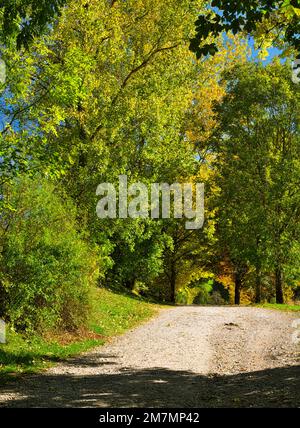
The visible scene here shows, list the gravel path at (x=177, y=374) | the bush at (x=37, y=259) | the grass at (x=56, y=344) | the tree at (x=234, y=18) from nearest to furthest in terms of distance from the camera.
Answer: the tree at (x=234, y=18), the gravel path at (x=177, y=374), the grass at (x=56, y=344), the bush at (x=37, y=259)

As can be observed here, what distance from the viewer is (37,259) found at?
13477 millimetres

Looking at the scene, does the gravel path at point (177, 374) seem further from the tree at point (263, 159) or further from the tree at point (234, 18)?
the tree at point (263, 159)

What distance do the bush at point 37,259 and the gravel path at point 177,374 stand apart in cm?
189

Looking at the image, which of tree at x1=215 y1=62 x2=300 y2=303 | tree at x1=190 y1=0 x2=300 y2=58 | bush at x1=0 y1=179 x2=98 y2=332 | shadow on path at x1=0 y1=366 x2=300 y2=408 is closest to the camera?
tree at x1=190 y1=0 x2=300 y2=58

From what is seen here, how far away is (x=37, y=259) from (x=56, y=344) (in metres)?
2.79

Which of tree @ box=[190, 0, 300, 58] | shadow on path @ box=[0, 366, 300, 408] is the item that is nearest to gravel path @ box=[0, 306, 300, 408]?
shadow on path @ box=[0, 366, 300, 408]

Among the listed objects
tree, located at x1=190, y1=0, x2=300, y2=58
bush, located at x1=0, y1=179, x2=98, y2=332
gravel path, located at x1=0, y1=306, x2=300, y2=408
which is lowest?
gravel path, located at x1=0, y1=306, x2=300, y2=408

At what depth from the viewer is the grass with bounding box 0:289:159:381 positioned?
12.0 meters

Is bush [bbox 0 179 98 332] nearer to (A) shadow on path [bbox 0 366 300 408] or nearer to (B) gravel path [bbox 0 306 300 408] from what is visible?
(B) gravel path [bbox 0 306 300 408]

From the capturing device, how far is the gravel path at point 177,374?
8.99 metres

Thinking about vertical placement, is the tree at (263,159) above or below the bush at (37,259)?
above

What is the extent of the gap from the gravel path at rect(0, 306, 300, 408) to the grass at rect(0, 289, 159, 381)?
0.47m

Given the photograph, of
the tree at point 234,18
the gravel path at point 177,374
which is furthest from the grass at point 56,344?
the tree at point 234,18

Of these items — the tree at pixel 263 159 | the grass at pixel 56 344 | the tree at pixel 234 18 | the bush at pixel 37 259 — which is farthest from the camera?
the tree at pixel 263 159
